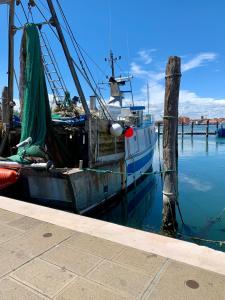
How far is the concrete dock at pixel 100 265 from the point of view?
2.48 metres

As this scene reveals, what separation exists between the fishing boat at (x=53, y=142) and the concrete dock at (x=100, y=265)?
3481mm

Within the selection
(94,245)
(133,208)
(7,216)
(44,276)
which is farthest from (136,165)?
(44,276)

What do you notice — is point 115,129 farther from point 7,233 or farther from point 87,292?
point 87,292

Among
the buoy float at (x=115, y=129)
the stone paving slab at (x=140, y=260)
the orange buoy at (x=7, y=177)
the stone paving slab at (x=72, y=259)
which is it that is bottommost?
the stone paving slab at (x=72, y=259)

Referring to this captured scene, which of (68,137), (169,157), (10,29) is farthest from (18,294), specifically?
(10,29)

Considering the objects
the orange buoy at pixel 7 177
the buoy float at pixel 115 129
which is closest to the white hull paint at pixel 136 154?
the buoy float at pixel 115 129

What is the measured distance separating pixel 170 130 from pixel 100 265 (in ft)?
13.2

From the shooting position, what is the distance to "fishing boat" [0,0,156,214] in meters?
7.46

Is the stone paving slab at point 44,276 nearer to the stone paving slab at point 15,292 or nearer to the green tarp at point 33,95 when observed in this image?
the stone paving slab at point 15,292

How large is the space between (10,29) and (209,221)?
30.1 ft

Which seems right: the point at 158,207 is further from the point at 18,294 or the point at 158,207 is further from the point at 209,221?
the point at 18,294

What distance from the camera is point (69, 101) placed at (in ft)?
32.1

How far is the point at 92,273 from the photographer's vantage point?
277 centimetres

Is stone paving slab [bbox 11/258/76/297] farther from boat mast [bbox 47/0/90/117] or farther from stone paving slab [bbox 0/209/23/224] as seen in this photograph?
boat mast [bbox 47/0/90/117]
